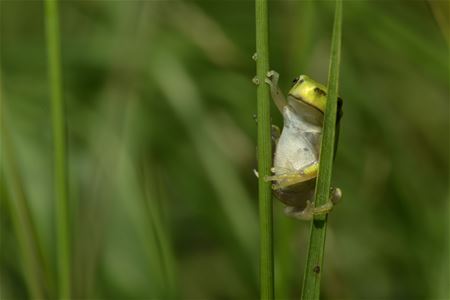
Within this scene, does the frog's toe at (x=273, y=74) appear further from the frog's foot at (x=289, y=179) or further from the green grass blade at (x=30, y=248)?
the green grass blade at (x=30, y=248)

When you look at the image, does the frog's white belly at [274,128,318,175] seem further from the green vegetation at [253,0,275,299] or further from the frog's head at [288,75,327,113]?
the green vegetation at [253,0,275,299]

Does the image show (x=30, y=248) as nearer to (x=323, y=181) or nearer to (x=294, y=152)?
(x=294, y=152)

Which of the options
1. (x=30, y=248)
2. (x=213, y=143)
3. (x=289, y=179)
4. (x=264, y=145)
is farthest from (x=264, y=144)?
(x=213, y=143)

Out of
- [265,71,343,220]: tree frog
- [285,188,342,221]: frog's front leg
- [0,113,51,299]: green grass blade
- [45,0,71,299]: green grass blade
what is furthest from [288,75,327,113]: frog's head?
[0,113,51,299]: green grass blade

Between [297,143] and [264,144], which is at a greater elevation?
[264,144]

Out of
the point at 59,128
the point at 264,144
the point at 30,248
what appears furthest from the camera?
the point at 30,248

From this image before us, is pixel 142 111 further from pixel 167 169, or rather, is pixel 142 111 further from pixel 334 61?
pixel 334 61

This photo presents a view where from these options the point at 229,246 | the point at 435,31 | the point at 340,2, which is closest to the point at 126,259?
the point at 229,246
